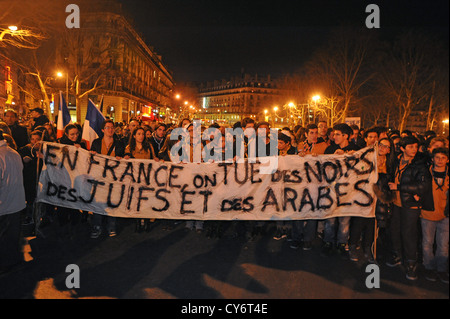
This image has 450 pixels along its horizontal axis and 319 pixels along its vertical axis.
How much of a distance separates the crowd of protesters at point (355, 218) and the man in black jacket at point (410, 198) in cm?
1

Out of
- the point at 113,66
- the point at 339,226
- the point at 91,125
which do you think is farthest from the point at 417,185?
the point at 113,66

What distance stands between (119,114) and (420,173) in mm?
43010

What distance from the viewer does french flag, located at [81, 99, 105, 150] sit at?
7109mm

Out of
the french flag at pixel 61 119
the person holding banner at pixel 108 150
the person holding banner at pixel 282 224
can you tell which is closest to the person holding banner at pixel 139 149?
the person holding banner at pixel 108 150

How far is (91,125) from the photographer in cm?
721

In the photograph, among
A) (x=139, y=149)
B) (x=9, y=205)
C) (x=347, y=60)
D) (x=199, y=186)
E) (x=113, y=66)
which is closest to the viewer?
(x=9, y=205)

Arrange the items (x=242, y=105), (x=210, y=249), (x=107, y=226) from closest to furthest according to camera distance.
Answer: (x=210, y=249), (x=107, y=226), (x=242, y=105)

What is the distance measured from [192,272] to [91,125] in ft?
15.4

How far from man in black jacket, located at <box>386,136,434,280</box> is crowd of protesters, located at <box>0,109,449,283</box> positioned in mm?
12

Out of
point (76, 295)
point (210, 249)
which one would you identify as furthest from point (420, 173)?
point (76, 295)

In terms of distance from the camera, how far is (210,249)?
5.02m

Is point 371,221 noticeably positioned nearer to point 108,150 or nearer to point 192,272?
point 192,272

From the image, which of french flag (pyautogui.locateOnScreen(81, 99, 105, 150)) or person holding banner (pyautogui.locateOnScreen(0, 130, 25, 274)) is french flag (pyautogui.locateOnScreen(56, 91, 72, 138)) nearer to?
french flag (pyautogui.locateOnScreen(81, 99, 105, 150))
